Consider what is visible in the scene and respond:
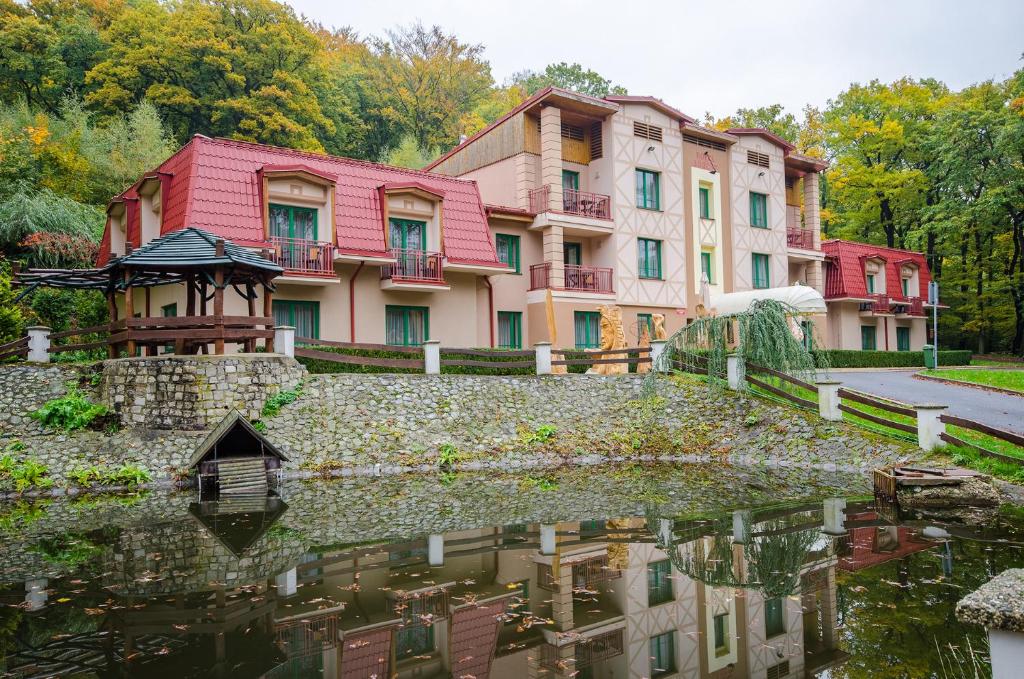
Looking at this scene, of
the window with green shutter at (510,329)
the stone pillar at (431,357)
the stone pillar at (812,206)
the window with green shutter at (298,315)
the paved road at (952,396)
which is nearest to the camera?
the paved road at (952,396)

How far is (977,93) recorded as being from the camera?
37.2 m

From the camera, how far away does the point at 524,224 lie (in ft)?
82.4

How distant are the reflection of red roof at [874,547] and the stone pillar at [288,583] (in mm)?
6026

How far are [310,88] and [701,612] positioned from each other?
38.7 metres

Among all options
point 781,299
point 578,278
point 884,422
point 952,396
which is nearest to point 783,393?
point 884,422

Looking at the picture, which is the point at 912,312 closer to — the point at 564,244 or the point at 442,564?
the point at 564,244

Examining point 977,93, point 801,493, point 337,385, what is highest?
point 977,93

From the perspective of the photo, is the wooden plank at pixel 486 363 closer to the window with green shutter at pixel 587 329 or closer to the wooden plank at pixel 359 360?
the wooden plank at pixel 359 360

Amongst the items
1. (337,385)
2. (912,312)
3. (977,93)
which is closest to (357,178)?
(337,385)

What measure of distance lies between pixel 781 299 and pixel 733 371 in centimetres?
473

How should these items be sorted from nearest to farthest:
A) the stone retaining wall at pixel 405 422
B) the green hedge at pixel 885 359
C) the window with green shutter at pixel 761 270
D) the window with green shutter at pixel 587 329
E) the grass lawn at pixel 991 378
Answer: the stone retaining wall at pixel 405 422
the grass lawn at pixel 991 378
the window with green shutter at pixel 587 329
the green hedge at pixel 885 359
the window with green shutter at pixel 761 270

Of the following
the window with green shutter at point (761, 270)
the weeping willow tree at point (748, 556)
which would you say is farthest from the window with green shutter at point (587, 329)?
the weeping willow tree at point (748, 556)

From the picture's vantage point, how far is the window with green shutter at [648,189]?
88.5ft

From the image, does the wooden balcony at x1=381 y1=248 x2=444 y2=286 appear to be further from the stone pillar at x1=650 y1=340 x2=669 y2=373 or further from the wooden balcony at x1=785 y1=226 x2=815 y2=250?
the wooden balcony at x1=785 y1=226 x2=815 y2=250
